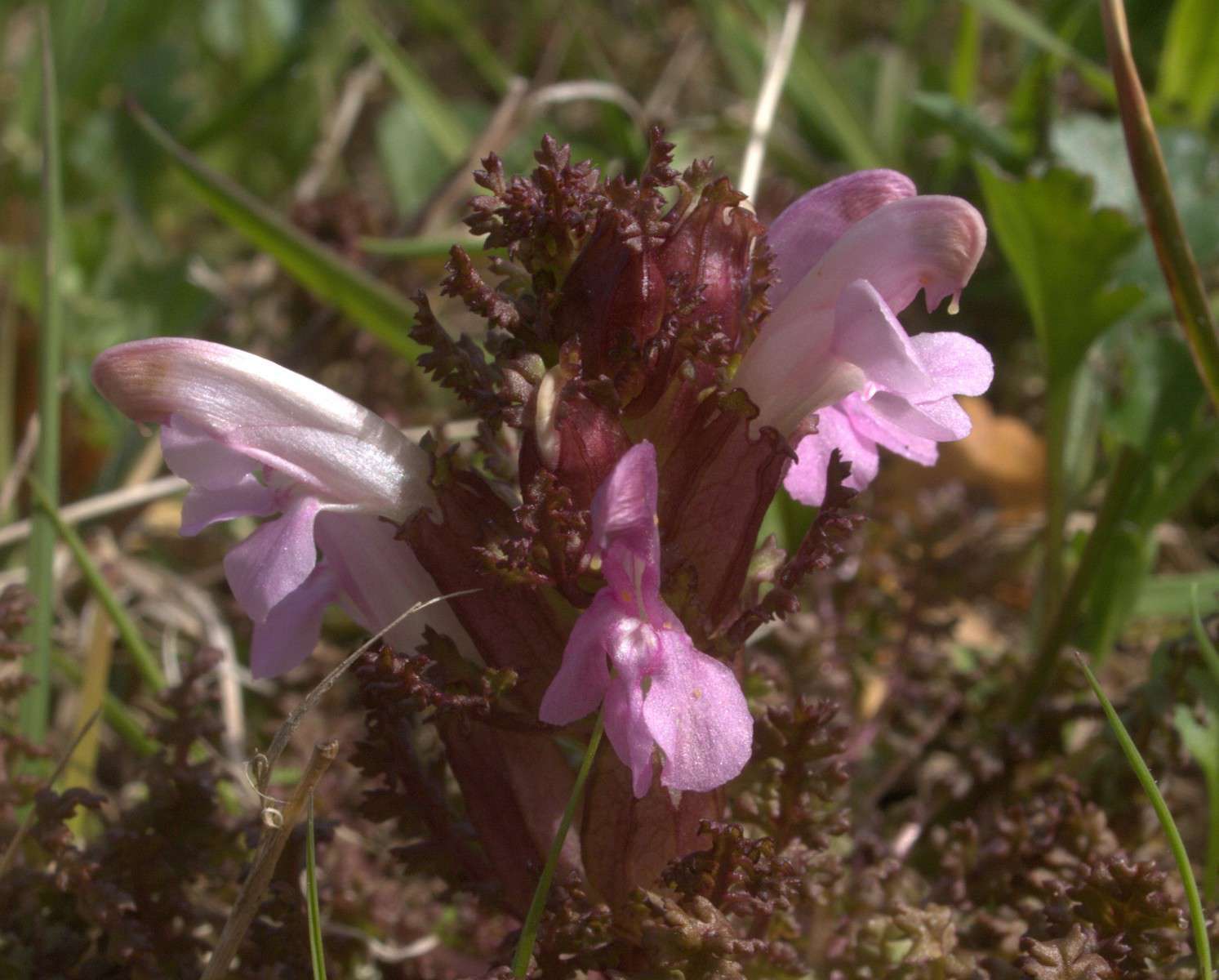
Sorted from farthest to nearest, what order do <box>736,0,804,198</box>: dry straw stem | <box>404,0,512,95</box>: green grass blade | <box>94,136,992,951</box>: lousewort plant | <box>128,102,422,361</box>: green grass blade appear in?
<box>404,0,512,95</box>: green grass blade → <box>736,0,804,198</box>: dry straw stem → <box>128,102,422,361</box>: green grass blade → <box>94,136,992,951</box>: lousewort plant

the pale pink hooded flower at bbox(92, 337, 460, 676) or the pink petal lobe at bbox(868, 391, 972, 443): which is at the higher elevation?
the pink petal lobe at bbox(868, 391, 972, 443)

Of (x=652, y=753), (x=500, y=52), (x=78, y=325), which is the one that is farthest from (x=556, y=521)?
(x=500, y=52)

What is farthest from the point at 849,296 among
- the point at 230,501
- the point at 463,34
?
the point at 463,34

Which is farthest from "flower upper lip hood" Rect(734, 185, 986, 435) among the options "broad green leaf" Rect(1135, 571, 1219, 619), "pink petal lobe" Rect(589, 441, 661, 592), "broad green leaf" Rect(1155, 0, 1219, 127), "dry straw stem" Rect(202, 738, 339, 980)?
"broad green leaf" Rect(1155, 0, 1219, 127)

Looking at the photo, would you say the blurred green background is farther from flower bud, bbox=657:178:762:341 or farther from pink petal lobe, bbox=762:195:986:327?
flower bud, bbox=657:178:762:341

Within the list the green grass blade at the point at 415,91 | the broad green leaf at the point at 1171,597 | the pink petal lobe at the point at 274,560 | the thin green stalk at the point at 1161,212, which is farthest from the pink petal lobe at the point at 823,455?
the green grass blade at the point at 415,91

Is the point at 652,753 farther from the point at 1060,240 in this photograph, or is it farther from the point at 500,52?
the point at 500,52
